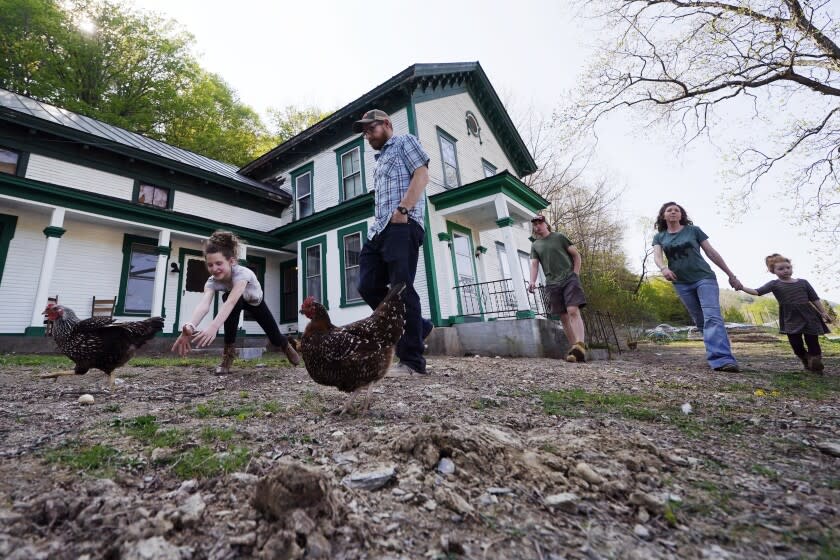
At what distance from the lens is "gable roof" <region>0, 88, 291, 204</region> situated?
9.02m

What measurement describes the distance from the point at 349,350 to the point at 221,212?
500 inches

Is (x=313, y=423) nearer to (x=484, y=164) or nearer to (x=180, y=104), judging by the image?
(x=484, y=164)

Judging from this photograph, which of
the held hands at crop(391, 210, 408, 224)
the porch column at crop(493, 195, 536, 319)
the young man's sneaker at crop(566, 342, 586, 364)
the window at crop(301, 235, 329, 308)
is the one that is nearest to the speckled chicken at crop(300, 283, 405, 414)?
the held hands at crop(391, 210, 408, 224)

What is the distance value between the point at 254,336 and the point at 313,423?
453 inches

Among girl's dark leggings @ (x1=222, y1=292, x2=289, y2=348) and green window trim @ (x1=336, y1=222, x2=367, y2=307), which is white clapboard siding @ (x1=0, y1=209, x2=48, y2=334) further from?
girl's dark leggings @ (x1=222, y1=292, x2=289, y2=348)

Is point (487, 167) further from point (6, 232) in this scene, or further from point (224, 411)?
point (6, 232)

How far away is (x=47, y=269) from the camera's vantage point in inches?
324

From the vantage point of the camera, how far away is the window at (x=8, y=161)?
28.8 feet

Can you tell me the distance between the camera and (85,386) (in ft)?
11.5

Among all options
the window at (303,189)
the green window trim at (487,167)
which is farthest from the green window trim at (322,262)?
the green window trim at (487,167)

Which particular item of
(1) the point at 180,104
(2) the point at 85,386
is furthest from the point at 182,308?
(1) the point at 180,104

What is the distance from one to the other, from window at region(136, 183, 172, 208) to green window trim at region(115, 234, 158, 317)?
3.78ft

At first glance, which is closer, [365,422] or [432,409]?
[365,422]

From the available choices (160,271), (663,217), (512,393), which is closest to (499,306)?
(663,217)
